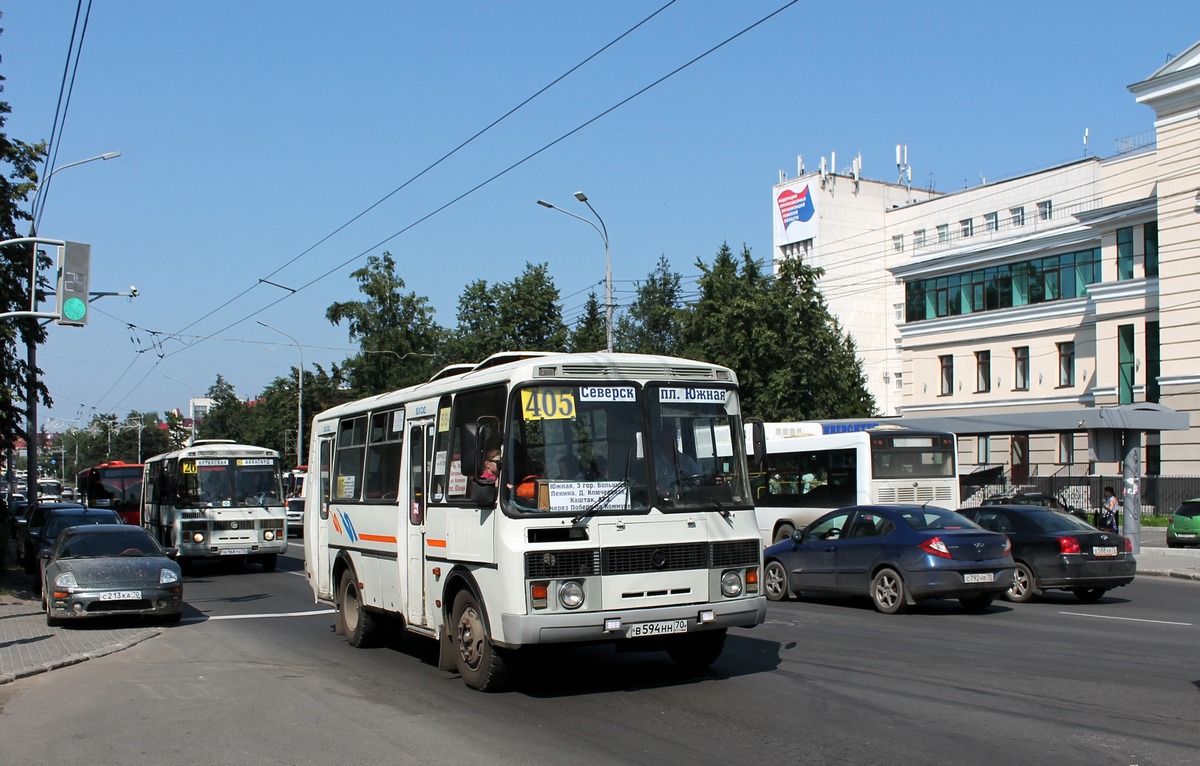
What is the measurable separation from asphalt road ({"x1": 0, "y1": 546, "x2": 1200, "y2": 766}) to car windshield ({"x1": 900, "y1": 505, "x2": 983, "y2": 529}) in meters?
1.54

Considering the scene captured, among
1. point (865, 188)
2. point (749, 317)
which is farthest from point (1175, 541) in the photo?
point (865, 188)

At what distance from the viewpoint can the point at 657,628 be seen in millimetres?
9148

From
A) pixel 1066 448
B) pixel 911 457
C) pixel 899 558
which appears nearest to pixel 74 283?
pixel 899 558

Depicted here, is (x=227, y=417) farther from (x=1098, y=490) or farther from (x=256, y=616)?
(x=256, y=616)

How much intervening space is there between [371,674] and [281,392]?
7285 centimetres

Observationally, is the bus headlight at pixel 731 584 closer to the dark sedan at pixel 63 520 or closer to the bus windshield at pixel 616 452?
the bus windshield at pixel 616 452

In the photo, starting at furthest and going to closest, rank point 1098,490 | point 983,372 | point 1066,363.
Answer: point 983,372, point 1066,363, point 1098,490

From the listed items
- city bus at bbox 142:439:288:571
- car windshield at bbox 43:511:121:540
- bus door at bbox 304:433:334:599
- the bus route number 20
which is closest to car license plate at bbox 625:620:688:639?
the bus route number 20

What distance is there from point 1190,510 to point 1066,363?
2313 centimetres

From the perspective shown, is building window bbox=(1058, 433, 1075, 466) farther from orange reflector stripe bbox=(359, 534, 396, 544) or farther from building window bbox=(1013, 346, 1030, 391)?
orange reflector stripe bbox=(359, 534, 396, 544)

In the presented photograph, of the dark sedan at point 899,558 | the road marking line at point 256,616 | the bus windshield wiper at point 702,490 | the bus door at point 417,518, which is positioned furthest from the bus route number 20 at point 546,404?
the road marking line at point 256,616

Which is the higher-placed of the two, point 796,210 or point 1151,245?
point 796,210

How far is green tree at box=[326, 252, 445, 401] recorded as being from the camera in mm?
64812

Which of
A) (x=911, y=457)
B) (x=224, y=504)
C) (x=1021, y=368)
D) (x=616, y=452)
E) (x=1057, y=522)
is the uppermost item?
(x=1021, y=368)
